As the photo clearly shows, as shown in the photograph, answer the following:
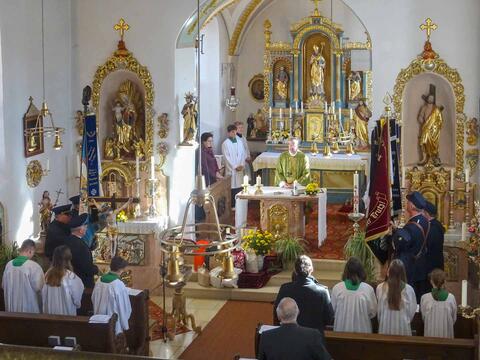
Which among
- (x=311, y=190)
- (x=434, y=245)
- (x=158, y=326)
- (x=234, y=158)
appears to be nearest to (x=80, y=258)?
(x=158, y=326)

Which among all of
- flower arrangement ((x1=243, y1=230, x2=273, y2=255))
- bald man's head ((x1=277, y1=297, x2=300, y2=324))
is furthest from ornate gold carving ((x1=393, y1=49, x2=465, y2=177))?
bald man's head ((x1=277, y1=297, x2=300, y2=324))

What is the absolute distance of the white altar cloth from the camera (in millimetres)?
18906

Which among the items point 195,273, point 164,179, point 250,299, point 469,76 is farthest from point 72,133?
point 469,76

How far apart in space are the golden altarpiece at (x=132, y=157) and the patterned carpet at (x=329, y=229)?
315 centimetres

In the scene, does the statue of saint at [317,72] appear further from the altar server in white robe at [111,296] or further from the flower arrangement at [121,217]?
the altar server in white robe at [111,296]

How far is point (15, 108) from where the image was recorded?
1311cm

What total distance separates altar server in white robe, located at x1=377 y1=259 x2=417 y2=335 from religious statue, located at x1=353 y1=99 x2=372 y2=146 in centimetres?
846

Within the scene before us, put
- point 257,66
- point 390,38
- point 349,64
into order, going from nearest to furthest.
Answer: point 390,38, point 349,64, point 257,66

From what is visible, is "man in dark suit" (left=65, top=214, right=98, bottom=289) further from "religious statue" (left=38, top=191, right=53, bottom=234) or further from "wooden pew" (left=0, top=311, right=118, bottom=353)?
"religious statue" (left=38, top=191, right=53, bottom=234)

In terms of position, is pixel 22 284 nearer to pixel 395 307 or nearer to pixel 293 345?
pixel 395 307

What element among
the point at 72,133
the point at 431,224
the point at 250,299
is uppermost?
the point at 72,133

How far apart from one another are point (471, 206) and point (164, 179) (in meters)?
5.71

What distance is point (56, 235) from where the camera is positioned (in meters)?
11.0

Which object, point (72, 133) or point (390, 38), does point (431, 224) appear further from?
point (72, 133)
